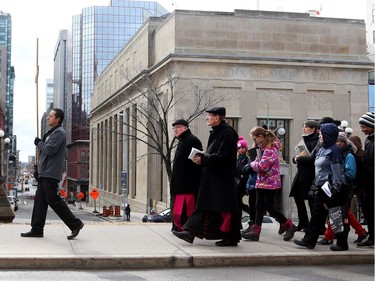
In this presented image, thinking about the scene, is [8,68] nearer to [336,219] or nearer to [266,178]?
[266,178]

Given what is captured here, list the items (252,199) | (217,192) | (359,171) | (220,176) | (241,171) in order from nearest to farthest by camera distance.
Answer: (217,192) → (220,176) → (359,171) → (252,199) → (241,171)

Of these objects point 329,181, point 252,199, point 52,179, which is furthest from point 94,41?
point 329,181

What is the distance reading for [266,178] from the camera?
8648mm

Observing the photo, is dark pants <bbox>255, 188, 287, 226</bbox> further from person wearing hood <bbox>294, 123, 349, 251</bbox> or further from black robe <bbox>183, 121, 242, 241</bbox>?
person wearing hood <bbox>294, 123, 349, 251</bbox>

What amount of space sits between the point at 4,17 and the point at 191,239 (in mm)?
185344

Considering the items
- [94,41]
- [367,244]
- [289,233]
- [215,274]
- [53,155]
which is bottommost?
[215,274]

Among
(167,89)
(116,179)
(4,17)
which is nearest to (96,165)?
(116,179)

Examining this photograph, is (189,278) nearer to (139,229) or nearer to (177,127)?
(177,127)

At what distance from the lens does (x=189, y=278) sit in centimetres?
654

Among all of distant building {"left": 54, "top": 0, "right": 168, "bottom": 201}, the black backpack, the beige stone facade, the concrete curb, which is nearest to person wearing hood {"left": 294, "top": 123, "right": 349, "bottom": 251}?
the concrete curb

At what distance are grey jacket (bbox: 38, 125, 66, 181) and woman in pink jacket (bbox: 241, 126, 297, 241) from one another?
2959 mm

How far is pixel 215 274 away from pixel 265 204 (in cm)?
216

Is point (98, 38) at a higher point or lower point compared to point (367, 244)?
higher

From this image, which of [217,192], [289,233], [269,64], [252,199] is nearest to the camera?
[217,192]
